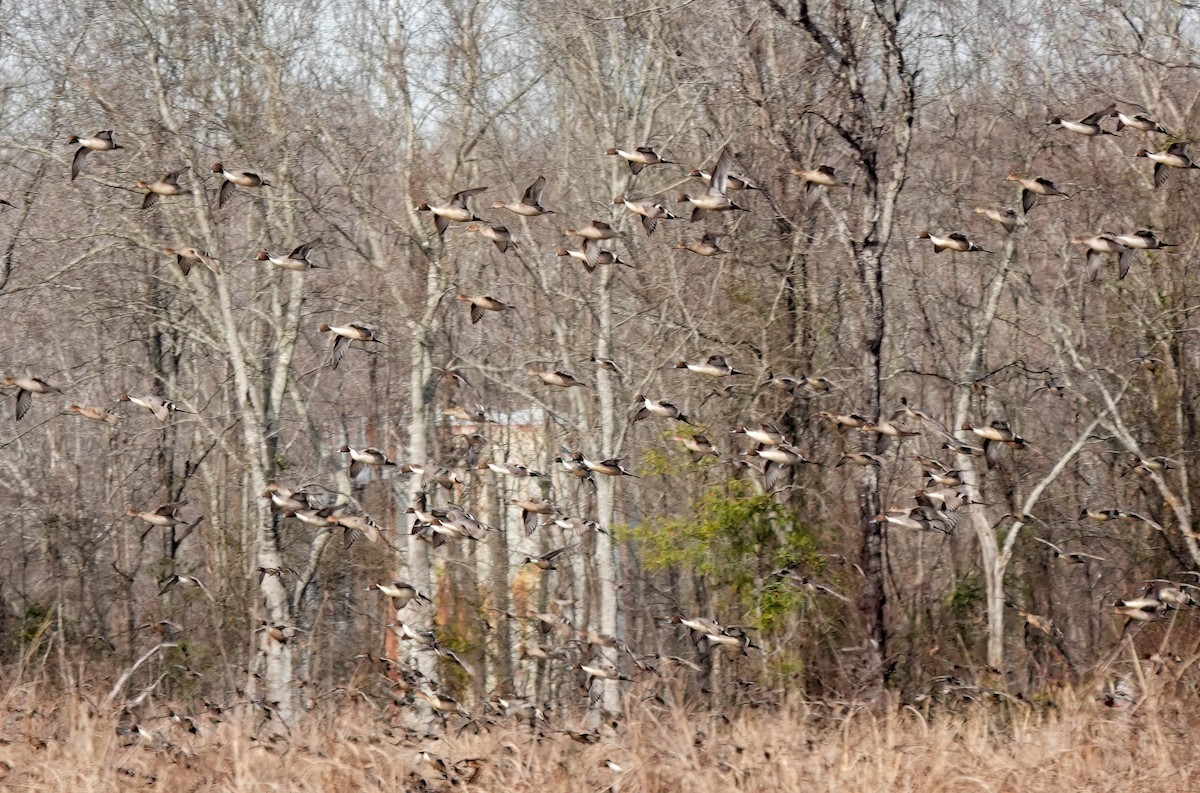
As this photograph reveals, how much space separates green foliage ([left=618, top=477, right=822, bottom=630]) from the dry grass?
26.2ft

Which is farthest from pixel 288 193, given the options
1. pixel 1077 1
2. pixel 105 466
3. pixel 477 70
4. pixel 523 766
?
pixel 523 766

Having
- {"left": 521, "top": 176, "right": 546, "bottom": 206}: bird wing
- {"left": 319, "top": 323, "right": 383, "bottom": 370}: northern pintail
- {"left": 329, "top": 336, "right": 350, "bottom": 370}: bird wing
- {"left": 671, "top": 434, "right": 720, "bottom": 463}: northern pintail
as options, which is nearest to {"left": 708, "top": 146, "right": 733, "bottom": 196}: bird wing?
{"left": 521, "top": 176, "right": 546, "bottom": 206}: bird wing

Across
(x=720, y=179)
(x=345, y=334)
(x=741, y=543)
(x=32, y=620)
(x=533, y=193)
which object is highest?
(x=720, y=179)

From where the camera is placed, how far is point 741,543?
19109mm

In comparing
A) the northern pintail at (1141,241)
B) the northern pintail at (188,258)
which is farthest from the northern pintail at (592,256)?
the northern pintail at (1141,241)

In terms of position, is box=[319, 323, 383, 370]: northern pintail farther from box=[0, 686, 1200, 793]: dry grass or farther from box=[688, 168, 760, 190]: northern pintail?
box=[0, 686, 1200, 793]: dry grass

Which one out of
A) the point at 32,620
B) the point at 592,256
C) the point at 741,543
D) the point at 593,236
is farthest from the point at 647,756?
the point at 32,620

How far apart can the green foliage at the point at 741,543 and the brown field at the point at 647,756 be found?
7.89 metres

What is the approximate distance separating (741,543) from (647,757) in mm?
10152

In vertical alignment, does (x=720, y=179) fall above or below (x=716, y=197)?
above

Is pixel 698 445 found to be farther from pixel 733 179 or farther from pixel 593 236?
pixel 733 179

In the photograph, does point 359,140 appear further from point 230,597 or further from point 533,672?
point 533,672

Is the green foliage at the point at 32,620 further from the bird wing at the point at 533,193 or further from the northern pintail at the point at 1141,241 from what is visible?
the northern pintail at the point at 1141,241

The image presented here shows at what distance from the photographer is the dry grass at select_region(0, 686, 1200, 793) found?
29.0 feet
